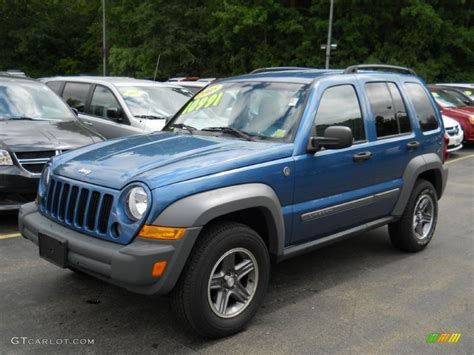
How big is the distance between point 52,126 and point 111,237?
12.7 ft

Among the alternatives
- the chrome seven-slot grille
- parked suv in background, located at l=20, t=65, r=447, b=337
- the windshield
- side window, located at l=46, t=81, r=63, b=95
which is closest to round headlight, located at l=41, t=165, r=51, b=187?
parked suv in background, located at l=20, t=65, r=447, b=337

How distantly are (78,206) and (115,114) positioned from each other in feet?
16.2

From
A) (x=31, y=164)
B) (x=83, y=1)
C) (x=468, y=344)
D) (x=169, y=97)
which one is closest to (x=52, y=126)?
(x=31, y=164)

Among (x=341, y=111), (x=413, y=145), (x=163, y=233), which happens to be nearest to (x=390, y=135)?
(x=413, y=145)

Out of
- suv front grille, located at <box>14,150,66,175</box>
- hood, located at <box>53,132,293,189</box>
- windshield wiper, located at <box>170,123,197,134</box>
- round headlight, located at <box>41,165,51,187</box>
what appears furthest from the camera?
suv front grille, located at <box>14,150,66,175</box>

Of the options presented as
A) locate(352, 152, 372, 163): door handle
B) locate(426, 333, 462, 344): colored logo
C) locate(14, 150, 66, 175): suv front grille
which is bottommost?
locate(426, 333, 462, 344): colored logo

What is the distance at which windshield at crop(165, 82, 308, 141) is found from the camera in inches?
162

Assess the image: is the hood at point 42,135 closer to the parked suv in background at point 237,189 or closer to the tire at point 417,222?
the parked suv in background at point 237,189

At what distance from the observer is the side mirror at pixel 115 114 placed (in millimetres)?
8203

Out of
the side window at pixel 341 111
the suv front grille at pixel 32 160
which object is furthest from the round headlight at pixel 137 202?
the suv front grille at pixel 32 160

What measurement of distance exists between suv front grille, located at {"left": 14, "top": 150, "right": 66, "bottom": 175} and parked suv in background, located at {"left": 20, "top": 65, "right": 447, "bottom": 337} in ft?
6.17

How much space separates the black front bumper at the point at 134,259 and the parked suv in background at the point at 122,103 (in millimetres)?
4800

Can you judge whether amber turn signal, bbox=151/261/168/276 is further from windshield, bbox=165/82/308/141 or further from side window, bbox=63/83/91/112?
side window, bbox=63/83/91/112

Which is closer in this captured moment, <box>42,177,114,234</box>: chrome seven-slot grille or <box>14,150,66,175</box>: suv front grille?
<box>42,177,114,234</box>: chrome seven-slot grille
